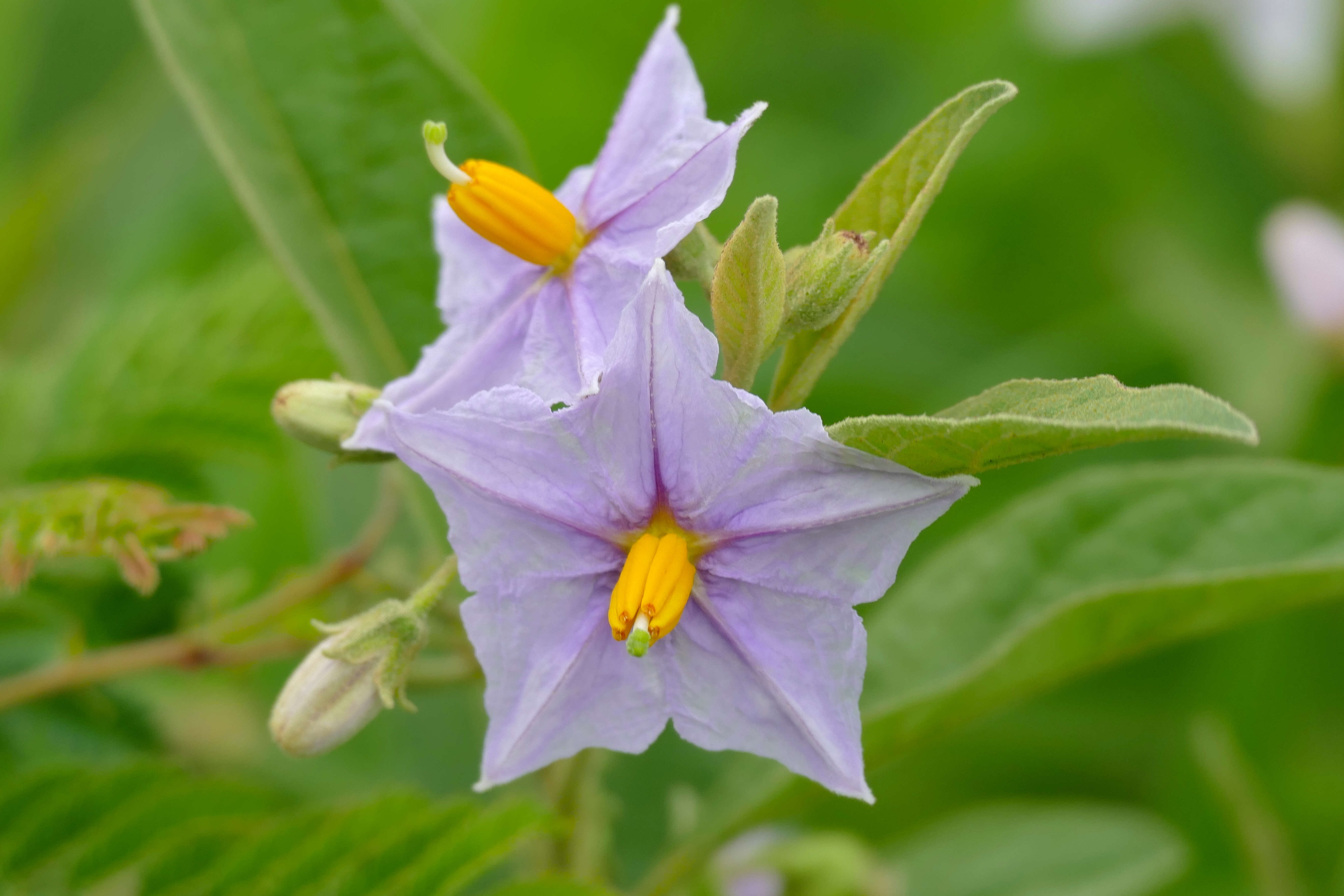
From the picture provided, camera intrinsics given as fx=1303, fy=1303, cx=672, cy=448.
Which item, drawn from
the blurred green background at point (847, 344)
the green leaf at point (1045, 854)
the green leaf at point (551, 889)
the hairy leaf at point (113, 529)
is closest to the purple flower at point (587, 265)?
the hairy leaf at point (113, 529)

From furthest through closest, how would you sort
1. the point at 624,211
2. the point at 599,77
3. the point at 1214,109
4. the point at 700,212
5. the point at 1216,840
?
the point at 1214,109 → the point at 599,77 → the point at 1216,840 → the point at 624,211 → the point at 700,212

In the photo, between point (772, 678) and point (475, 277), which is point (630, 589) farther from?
point (475, 277)

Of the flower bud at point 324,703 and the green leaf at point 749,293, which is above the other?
the green leaf at point 749,293

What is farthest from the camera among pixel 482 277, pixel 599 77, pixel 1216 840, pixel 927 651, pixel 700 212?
pixel 599 77

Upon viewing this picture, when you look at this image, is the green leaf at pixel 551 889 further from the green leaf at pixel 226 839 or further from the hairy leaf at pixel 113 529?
the hairy leaf at pixel 113 529

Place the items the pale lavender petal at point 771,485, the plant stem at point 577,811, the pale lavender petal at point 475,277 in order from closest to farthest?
the pale lavender petal at point 771,485 < the pale lavender petal at point 475,277 < the plant stem at point 577,811

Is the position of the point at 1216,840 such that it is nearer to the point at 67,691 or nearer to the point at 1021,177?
the point at 1021,177

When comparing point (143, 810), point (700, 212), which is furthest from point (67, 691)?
point (700, 212)

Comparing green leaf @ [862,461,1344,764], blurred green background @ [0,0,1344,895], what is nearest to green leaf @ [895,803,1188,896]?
blurred green background @ [0,0,1344,895]
